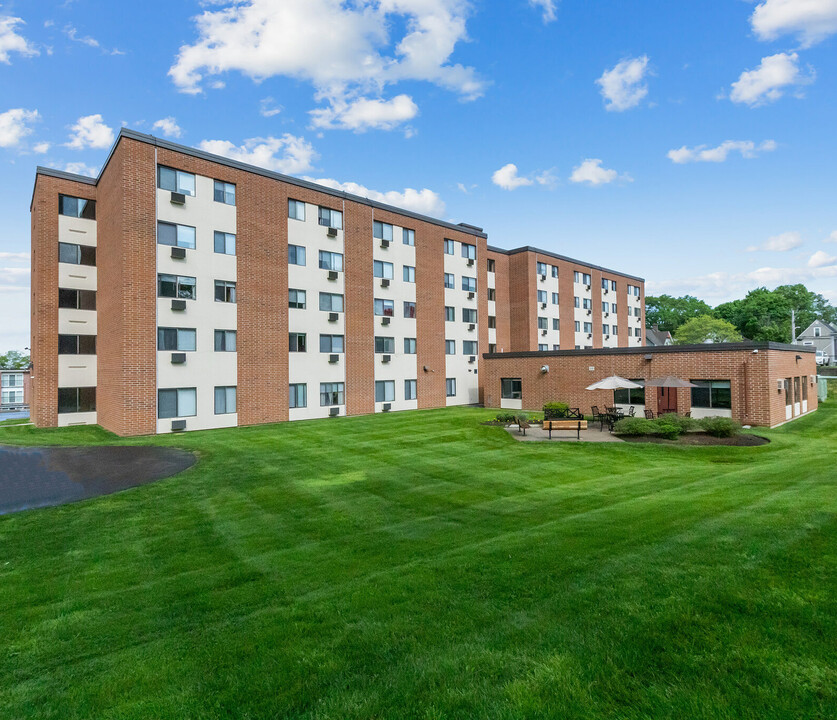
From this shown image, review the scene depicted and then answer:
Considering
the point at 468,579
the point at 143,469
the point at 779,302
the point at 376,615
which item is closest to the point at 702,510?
the point at 468,579

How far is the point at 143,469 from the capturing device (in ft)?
46.5

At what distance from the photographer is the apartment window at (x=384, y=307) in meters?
32.3

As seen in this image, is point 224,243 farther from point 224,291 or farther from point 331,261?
point 331,261

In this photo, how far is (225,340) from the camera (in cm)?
2498

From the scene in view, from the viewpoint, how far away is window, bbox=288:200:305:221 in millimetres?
28128

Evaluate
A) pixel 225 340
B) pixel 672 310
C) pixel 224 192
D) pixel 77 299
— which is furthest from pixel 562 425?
pixel 672 310

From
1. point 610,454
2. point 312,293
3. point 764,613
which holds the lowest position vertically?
point 610,454

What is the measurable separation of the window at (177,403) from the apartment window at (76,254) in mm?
10596

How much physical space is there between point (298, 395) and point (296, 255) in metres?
8.56

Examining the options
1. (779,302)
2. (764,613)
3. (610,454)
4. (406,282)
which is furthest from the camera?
(779,302)

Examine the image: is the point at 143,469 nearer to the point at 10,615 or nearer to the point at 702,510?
the point at 10,615

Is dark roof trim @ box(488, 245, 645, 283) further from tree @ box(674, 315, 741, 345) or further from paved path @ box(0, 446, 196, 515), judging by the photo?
paved path @ box(0, 446, 196, 515)

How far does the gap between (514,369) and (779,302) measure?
280 ft

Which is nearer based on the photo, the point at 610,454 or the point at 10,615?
the point at 10,615
